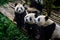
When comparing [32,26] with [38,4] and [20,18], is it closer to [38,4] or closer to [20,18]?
[20,18]

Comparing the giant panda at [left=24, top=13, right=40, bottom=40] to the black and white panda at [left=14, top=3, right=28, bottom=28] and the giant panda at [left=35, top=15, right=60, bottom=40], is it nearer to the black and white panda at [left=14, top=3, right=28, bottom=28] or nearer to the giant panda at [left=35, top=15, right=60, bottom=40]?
the giant panda at [left=35, top=15, right=60, bottom=40]

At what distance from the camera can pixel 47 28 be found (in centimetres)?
557

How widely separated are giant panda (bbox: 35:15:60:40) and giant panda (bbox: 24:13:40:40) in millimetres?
180

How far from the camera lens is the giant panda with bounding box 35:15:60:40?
5578 mm

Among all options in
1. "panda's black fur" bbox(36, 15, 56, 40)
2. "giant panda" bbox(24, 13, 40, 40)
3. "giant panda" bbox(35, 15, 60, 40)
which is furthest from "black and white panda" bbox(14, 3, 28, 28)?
"panda's black fur" bbox(36, 15, 56, 40)

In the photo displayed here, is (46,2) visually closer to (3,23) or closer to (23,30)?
(23,30)

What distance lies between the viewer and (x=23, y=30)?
21.9ft

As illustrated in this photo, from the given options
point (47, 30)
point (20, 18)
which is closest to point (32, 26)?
point (47, 30)

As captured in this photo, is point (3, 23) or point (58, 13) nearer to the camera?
point (3, 23)

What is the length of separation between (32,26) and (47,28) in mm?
569

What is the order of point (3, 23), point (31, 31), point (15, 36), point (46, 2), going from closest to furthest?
point (3, 23) < point (15, 36) < point (31, 31) < point (46, 2)

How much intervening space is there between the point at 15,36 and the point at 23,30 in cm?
100

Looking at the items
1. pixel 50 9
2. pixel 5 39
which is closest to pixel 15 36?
pixel 5 39

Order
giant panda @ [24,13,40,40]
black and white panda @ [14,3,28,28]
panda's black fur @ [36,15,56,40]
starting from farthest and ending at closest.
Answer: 1. black and white panda @ [14,3,28,28]
2. giant panda @ [24,13,40,40]
3. panda's black fur @ [36,15,56,40]
